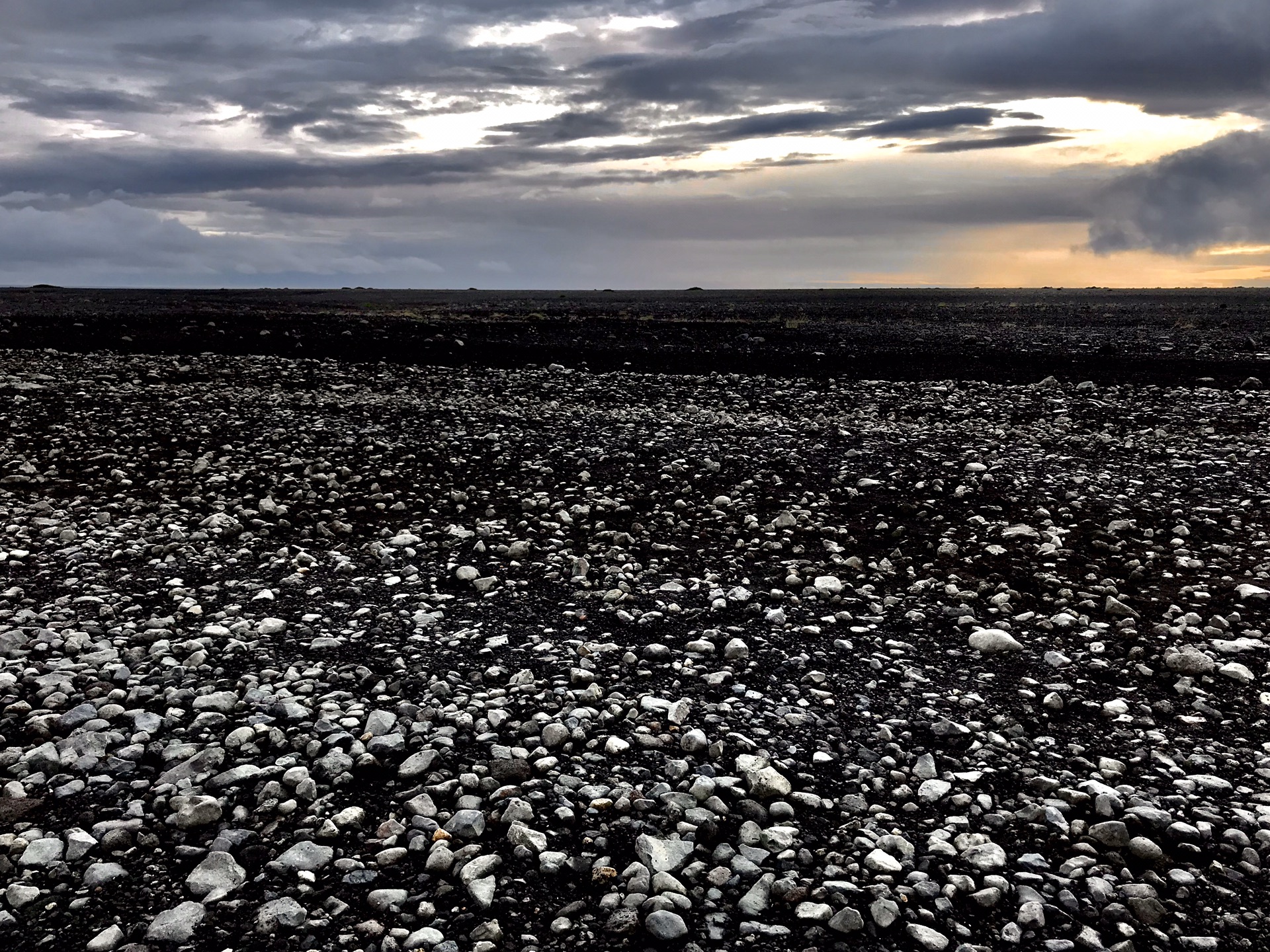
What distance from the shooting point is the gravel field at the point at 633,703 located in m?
4.47

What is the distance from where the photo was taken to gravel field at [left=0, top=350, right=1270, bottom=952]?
447 centimetres

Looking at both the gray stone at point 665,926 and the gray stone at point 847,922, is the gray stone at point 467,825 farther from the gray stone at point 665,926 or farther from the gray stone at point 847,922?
the gray stone at point 847,922

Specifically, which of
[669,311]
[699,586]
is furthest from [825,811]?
[669,311]

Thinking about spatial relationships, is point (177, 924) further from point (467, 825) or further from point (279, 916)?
point (467, 825)

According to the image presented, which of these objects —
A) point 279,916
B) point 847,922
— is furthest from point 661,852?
point 279,916

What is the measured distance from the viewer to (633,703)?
650cm

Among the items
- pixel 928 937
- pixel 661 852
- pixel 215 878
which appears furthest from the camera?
pixel 661 852

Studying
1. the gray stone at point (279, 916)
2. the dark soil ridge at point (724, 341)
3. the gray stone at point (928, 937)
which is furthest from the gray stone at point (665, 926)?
the dark soil ridge at point (724, 341)

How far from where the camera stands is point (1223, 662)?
7176 mm

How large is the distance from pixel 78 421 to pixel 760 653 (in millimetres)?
15095

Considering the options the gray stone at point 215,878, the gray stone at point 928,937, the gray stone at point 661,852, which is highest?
the gray stone at point 215,878

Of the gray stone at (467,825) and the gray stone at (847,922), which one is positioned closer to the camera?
the gray stone at (847,922)

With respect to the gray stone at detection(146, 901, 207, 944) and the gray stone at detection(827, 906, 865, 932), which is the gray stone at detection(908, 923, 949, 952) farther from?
the gray stone at detection(146, 901, 207, 944)

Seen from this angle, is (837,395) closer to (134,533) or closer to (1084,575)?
(1084,575)
